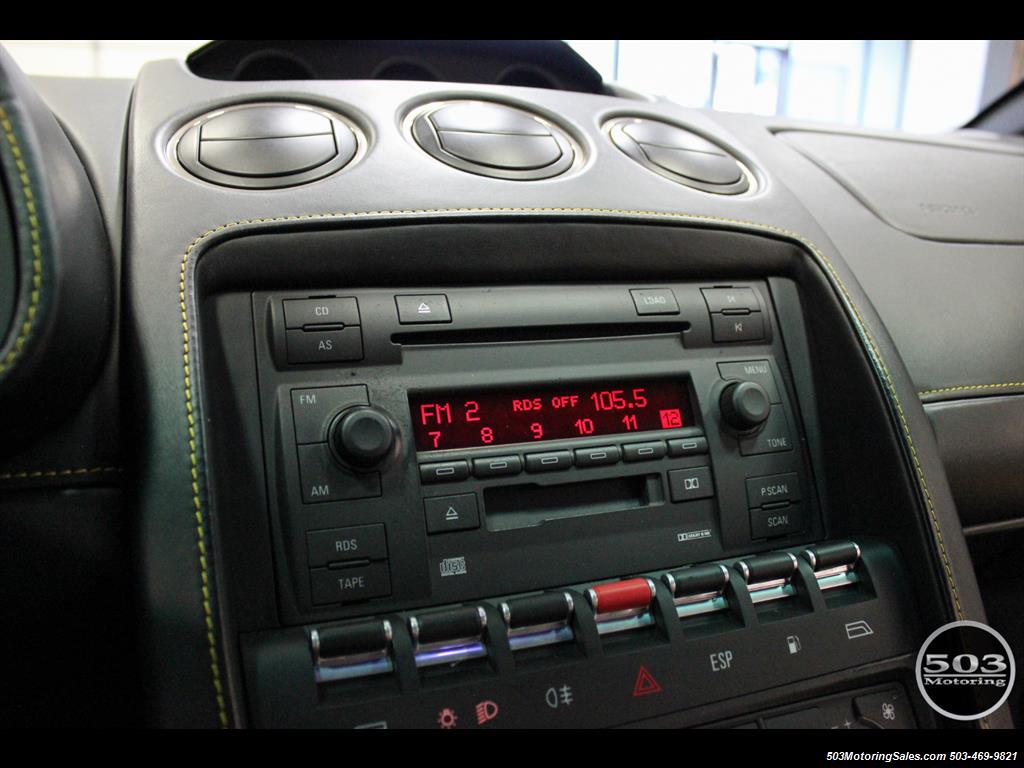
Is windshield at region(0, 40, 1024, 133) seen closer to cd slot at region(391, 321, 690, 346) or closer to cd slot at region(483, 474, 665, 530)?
cd slot at region(391, 321, 690, 346)

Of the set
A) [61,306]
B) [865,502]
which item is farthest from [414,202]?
[865,502]

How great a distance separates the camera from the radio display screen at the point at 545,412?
0.86 meters

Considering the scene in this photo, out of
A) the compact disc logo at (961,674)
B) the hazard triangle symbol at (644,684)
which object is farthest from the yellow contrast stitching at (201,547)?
the compact disc logo at (961,674)

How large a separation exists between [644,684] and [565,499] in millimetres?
218

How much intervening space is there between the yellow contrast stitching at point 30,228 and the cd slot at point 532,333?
1.15 feet

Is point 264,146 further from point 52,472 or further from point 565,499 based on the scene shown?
point 565,499

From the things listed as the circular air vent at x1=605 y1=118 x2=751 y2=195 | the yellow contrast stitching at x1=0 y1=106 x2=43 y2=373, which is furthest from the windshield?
the yellow contrast stitching at x1=0 y1=106 x2=43 y2=373

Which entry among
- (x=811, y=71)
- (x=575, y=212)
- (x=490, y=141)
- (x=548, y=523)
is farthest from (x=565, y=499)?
(x=811, y=71)

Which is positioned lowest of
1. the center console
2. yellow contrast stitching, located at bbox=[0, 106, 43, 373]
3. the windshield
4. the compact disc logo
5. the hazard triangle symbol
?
the compact disc logo

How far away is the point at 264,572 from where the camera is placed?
2.57ft

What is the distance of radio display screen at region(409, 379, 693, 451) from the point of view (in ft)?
2.84

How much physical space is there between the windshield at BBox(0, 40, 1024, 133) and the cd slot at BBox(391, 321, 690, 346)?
20.2 inches
